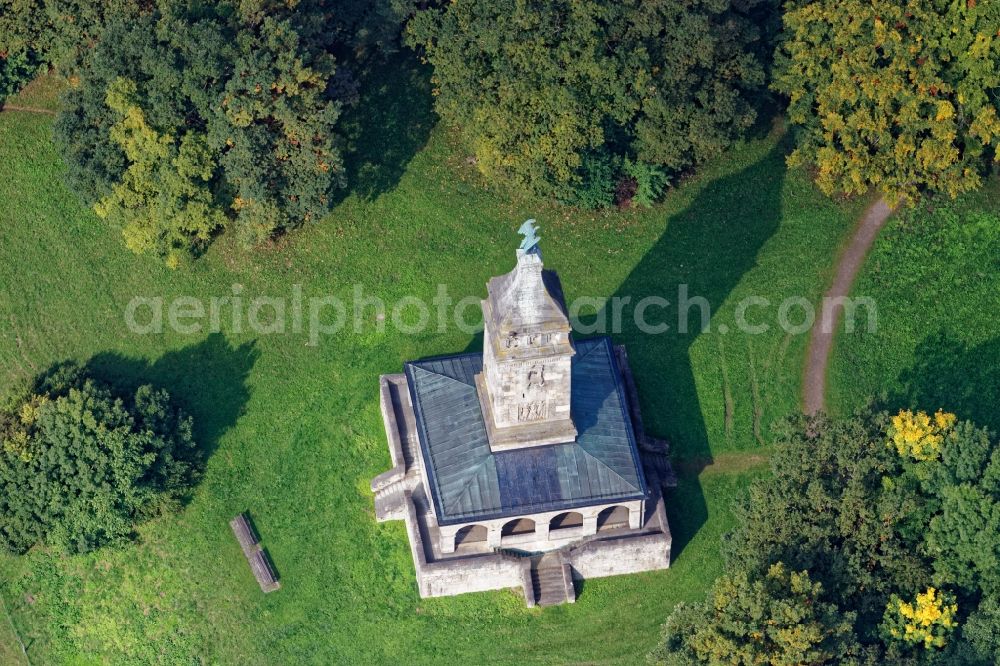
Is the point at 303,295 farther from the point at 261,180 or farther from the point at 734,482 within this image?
the point at 734,482

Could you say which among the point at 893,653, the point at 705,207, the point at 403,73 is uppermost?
the point at 403,73

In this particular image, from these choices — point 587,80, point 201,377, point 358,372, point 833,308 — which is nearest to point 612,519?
point 358,372

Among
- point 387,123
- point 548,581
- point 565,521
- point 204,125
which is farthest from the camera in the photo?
point 387,123

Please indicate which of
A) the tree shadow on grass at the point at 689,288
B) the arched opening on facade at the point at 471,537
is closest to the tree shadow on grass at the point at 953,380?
the tree shadow on grass at the point at 689,288

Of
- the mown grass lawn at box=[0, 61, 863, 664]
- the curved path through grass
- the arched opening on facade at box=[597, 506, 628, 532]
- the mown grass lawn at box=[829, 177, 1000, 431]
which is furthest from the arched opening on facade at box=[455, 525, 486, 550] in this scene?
the mown grass lawn at box=[829, 177, 1000, 431]

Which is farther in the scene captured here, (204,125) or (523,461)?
(204,125)

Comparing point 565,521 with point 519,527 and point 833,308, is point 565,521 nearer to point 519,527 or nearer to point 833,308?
point 519,527

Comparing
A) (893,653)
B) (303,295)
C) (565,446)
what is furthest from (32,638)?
(893,653)
